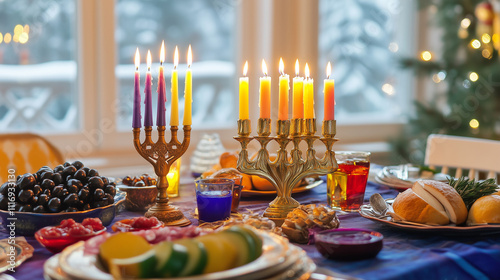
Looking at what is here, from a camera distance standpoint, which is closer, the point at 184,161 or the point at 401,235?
the point at 401,235

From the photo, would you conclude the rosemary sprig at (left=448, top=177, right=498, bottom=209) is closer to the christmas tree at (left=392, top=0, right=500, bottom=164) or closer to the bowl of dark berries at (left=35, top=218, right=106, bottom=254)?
the bowl of dark berries at (left=35, top=218, right=106, bottom=254)

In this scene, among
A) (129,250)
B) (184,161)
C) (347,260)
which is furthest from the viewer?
(184,161)

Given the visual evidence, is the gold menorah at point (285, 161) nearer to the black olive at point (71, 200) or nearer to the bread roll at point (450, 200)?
the bread roll at point (450, 200)

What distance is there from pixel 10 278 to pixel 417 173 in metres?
1.14

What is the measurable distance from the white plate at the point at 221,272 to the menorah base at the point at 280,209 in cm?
37

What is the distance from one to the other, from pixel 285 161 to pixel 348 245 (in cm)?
35

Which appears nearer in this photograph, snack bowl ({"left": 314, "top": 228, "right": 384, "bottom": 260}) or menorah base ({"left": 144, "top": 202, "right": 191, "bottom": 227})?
snack bowl ({"left": 314, "top": 228, "right": 384, "bottom": 260})

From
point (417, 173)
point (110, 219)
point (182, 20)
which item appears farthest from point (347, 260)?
point (182, 20)

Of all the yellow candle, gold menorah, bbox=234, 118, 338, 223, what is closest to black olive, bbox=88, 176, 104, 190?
gold menorah, bbox=234, 118, 338, 223

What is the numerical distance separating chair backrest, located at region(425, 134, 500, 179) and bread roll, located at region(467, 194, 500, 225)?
0.77 meters

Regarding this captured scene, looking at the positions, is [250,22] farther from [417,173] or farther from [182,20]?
[417,173]

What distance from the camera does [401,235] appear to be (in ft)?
3.59

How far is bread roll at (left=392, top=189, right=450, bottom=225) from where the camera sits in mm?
1080

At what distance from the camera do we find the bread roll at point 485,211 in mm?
1081
